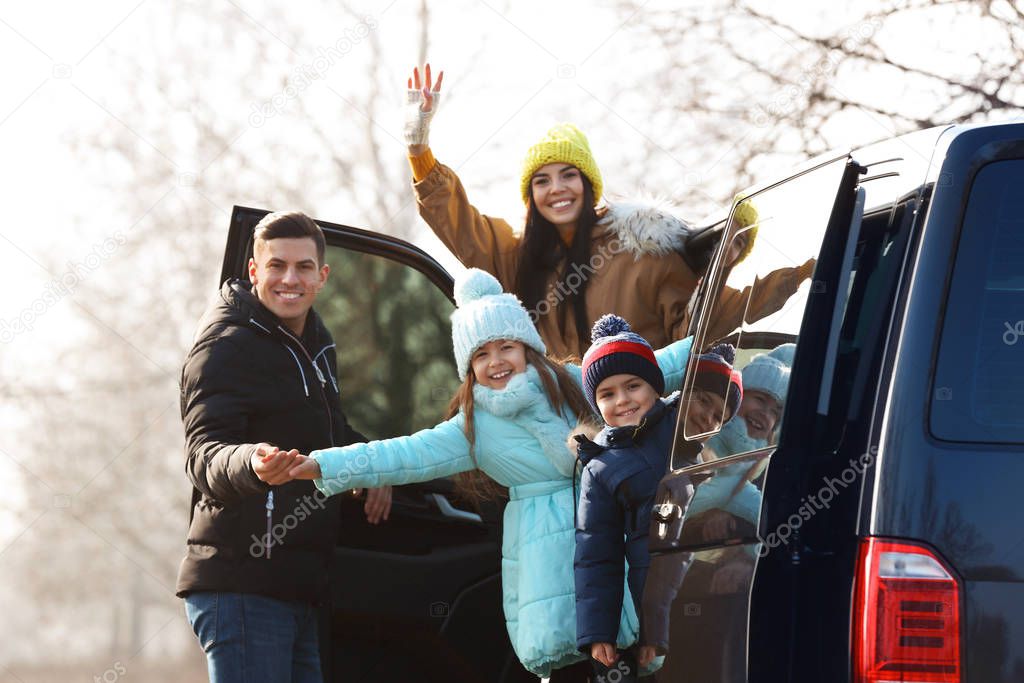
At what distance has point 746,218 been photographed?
3.18 m

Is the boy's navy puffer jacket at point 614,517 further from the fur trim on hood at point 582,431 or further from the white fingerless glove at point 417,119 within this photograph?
the white fingerless glove at point 417,119

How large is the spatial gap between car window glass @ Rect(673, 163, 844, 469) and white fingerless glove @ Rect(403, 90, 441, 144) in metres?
1.61

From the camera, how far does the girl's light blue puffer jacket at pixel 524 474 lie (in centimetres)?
355

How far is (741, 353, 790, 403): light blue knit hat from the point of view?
2416 mm

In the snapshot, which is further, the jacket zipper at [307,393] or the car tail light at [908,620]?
the jacket zipper at [307,393]

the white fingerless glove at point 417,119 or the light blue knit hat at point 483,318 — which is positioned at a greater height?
the white fingerless glove at point 417,119

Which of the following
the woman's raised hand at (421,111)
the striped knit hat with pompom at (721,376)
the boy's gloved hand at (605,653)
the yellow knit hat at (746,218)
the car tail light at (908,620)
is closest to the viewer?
Answer: the car tail light at (908,620)

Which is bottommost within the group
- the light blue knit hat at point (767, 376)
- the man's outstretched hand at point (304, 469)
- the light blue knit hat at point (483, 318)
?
the man's outstretched hand at point (304, 469)

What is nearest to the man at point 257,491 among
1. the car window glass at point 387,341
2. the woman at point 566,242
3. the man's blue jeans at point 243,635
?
the man's blue jeans at point 243,635

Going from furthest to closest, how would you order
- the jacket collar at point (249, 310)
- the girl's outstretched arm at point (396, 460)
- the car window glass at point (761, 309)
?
1. the jacket collar at point (249, 310)
2. the girl's outstretched arm at point (396, 460)
3. the car window glass at point (761, 309)

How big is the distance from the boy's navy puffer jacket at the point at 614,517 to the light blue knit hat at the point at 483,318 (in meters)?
0.50

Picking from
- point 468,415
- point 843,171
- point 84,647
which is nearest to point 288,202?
point 84,647

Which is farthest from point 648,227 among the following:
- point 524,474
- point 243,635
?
point 243,635

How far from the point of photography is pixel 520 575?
3688 mm
